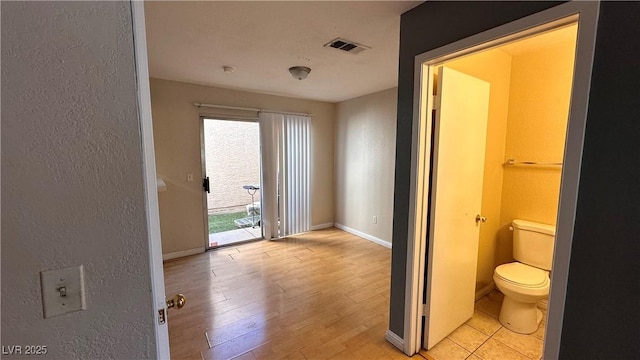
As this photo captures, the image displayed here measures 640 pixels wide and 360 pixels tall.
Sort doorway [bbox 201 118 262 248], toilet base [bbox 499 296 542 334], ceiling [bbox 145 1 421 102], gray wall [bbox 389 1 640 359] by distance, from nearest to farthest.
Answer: gray wall [bbox 389 1 640 359] → ceiling [bbox 145 1 421 102] → toilet base [bbox 499 296 542 334] → doorway [bbox 201 118 262 248]

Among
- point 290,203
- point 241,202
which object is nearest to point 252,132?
point 241,202

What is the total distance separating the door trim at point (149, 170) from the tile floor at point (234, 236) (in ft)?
11.3

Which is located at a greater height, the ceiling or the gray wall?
the ceiling

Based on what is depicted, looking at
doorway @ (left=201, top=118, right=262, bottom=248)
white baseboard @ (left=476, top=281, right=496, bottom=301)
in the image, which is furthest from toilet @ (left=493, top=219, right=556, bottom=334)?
doorway @ (left=201, top=118, right=262, bottom=248)

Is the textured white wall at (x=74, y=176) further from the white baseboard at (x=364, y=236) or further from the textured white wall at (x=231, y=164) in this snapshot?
the textured white wall at (x=231, y=164)

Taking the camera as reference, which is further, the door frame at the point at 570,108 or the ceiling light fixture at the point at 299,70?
the ceiling light fixture at the point at 299,70

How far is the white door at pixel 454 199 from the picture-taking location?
6.00ft

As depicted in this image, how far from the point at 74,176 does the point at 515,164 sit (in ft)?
10.1

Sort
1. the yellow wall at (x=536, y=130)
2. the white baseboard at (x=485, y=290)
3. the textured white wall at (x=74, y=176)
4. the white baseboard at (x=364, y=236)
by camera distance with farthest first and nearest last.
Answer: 1. the white baseboard at (x=364, y=236)
2. the white baseboard at (x=485, y=290)
3. the yellow wall at (x=536, y=130)
4. the textured white wall at (x=74, y=176)

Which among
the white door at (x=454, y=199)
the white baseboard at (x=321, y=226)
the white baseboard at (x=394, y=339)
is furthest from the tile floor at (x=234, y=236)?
the white door at (x=454, y=199)

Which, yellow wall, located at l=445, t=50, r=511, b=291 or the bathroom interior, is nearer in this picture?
the bathroom interior

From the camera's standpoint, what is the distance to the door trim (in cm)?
75

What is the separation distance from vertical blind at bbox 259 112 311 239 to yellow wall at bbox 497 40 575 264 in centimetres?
287

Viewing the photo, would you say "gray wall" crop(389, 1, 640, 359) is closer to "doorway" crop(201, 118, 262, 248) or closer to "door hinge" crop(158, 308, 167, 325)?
"door hinge" crop(158, 308, 167, 325)
